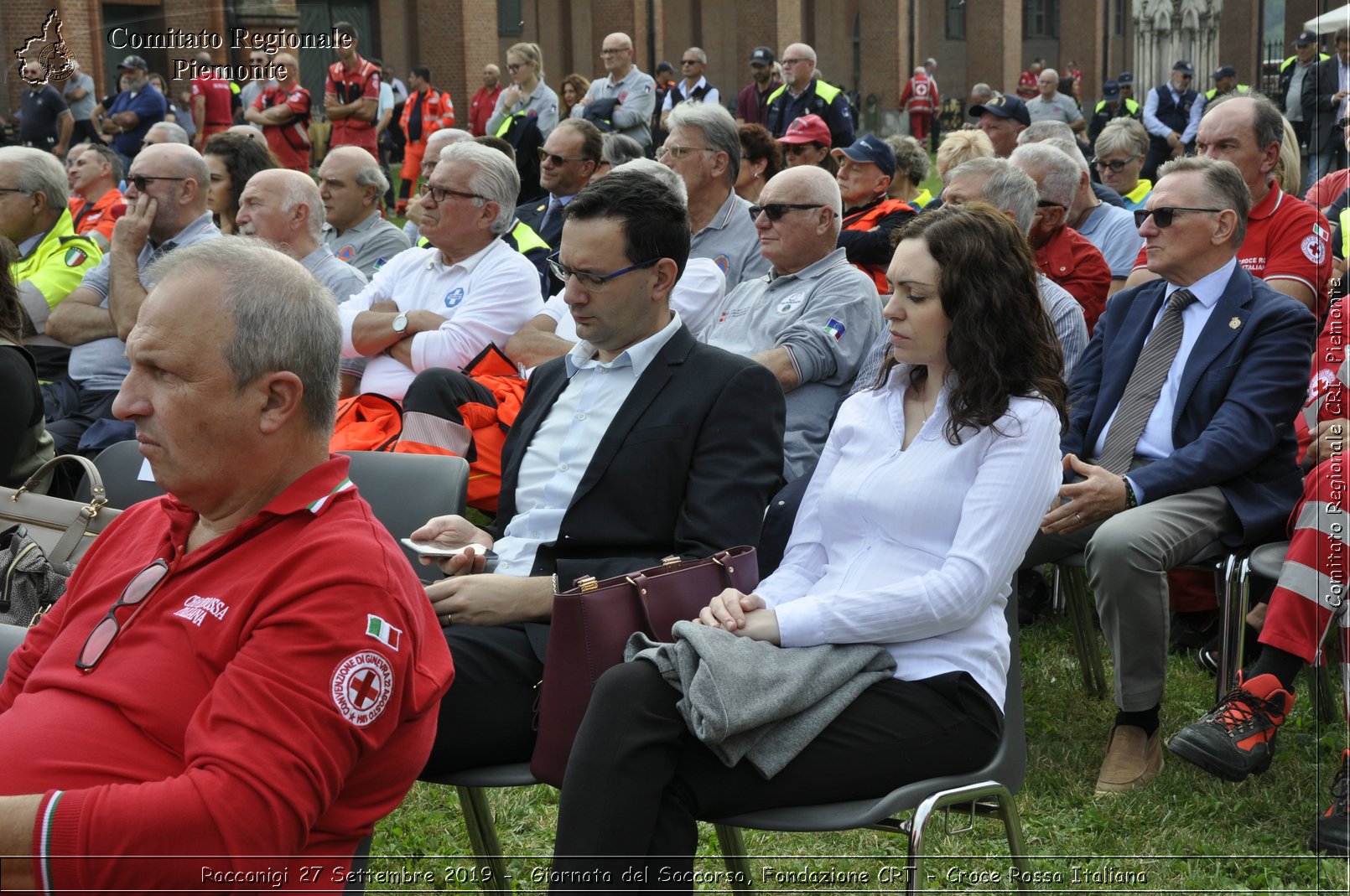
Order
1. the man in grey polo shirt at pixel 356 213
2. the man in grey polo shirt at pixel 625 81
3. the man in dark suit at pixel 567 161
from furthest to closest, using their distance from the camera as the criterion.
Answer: the man in grey polo shirt at pixel 625 81
the man in dark suit at pixel 567 161
the man in grey polo shirt at pixel 356 213

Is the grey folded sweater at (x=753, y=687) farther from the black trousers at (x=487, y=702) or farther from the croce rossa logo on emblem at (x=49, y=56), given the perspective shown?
the croce rossa logo on emblem at (x=49, y=56)

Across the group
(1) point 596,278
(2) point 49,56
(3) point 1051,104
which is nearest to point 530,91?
(2) point 49,56

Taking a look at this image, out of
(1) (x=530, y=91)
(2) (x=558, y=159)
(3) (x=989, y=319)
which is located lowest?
(3) (x=989, y=319)

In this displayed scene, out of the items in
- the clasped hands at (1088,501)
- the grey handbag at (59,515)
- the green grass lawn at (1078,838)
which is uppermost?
the grey handbag at (59,515)

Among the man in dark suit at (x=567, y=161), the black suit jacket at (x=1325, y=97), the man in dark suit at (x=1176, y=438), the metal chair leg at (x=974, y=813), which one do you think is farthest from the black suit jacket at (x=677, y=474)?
the black suit jacket at (x=1325, y=97)

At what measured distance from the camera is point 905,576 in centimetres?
268

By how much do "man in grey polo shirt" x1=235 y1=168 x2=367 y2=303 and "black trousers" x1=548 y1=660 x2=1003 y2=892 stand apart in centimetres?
365

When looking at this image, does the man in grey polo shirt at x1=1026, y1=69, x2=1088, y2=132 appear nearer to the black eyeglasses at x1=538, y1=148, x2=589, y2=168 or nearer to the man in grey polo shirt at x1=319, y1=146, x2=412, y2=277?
the black eyeglasses at x1=538, y1=148, x2=589, y2=168

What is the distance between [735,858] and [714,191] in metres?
3.55

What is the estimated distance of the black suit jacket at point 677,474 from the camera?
2.92 metres

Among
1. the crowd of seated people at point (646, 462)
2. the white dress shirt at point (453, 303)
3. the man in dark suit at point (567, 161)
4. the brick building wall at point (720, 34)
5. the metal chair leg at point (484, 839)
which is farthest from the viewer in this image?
the brick building wall at point (720, 34)

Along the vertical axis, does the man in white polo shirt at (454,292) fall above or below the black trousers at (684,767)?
above

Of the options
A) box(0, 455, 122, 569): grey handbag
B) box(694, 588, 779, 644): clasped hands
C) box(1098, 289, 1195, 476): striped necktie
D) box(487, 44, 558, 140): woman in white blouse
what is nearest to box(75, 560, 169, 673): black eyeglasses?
box(694, 588, 779, 644): clasped hands

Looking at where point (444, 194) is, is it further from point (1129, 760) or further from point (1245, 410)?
point (1129, 760)
